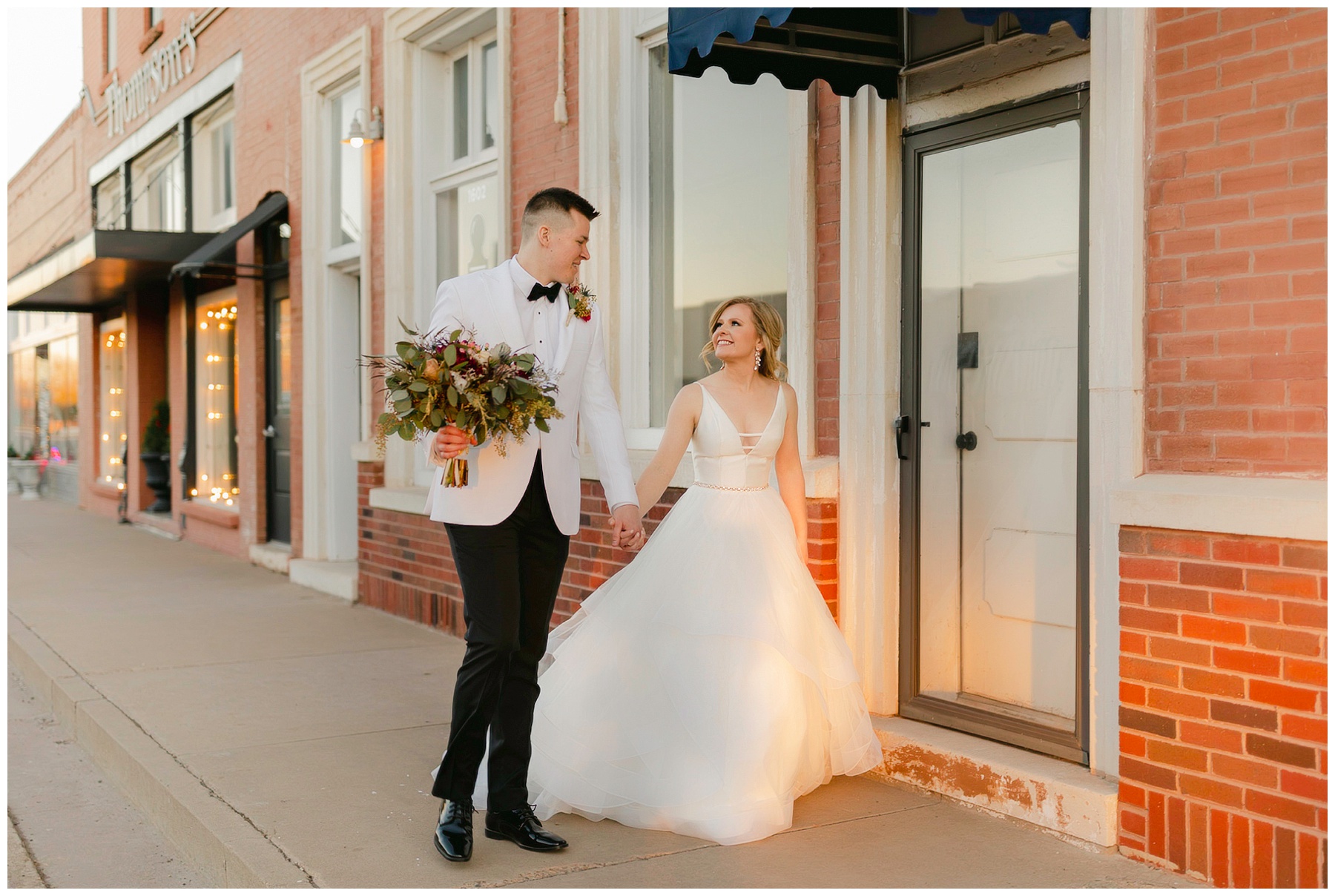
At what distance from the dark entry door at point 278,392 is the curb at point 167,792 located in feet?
15.5

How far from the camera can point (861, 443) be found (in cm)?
506

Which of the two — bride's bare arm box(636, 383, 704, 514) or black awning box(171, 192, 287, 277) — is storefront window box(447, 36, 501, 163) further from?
bride's bare arm box(636, 383, 704, 514)

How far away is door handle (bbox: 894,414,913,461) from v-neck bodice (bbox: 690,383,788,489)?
0.64 meters

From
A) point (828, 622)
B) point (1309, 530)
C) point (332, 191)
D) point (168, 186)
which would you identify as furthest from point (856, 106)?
point (168, 186)

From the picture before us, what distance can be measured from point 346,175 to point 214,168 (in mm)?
4302

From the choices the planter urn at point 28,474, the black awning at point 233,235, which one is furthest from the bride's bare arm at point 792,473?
the planter urn at point 28,474

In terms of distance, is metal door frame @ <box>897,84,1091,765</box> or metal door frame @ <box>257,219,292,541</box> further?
metal door frame @ <box>257,219,292,541</box>

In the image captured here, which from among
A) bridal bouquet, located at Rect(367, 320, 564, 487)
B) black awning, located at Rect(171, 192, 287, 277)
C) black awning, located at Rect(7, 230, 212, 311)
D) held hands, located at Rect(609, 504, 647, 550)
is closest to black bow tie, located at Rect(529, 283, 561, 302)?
bridal bouquet, located at Rect(367, 320, 564, 487)

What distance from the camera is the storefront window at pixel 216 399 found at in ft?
44.7

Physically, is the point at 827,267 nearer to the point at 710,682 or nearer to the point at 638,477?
the point at 638,477

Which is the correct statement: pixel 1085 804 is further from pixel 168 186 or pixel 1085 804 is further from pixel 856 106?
pixel 168 186

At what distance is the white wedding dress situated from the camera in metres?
4.18

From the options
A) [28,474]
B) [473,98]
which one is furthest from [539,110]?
[28,474]

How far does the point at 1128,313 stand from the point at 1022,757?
1.65 metres
